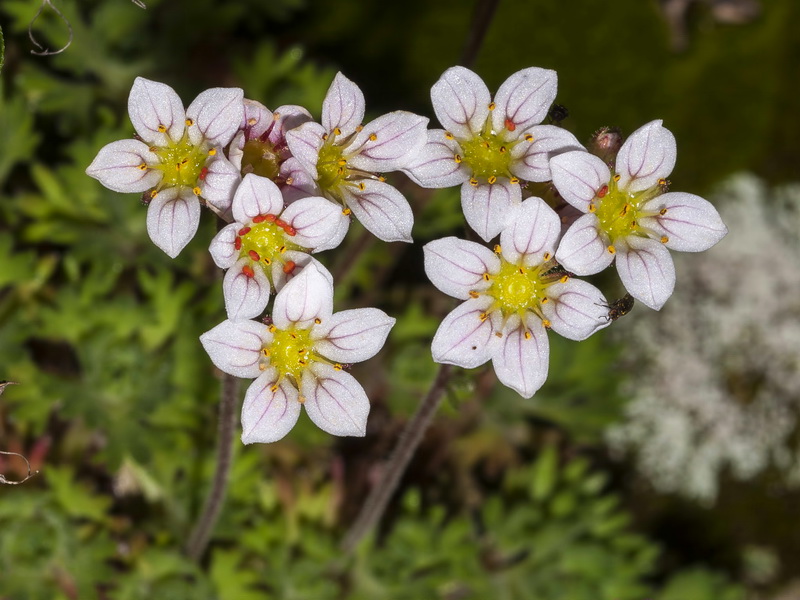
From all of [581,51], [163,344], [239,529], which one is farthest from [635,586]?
[581,51]

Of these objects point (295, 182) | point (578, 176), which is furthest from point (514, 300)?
point (295, 182)

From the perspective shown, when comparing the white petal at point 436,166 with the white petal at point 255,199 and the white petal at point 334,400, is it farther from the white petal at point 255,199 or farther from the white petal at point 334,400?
the white petal at point 334,400

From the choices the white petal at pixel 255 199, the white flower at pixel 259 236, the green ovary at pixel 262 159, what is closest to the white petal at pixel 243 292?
the white flower at pixel 259 236

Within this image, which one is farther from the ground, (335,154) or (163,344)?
(335,154)

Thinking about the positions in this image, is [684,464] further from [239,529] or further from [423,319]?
[239,529]

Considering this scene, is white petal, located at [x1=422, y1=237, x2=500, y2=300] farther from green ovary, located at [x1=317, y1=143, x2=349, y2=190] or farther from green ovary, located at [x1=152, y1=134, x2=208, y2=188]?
green ovary, located at [x1=152, y1=134, x2=208, y2=188]

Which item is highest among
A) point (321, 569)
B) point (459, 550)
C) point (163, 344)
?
point (163, 344)
